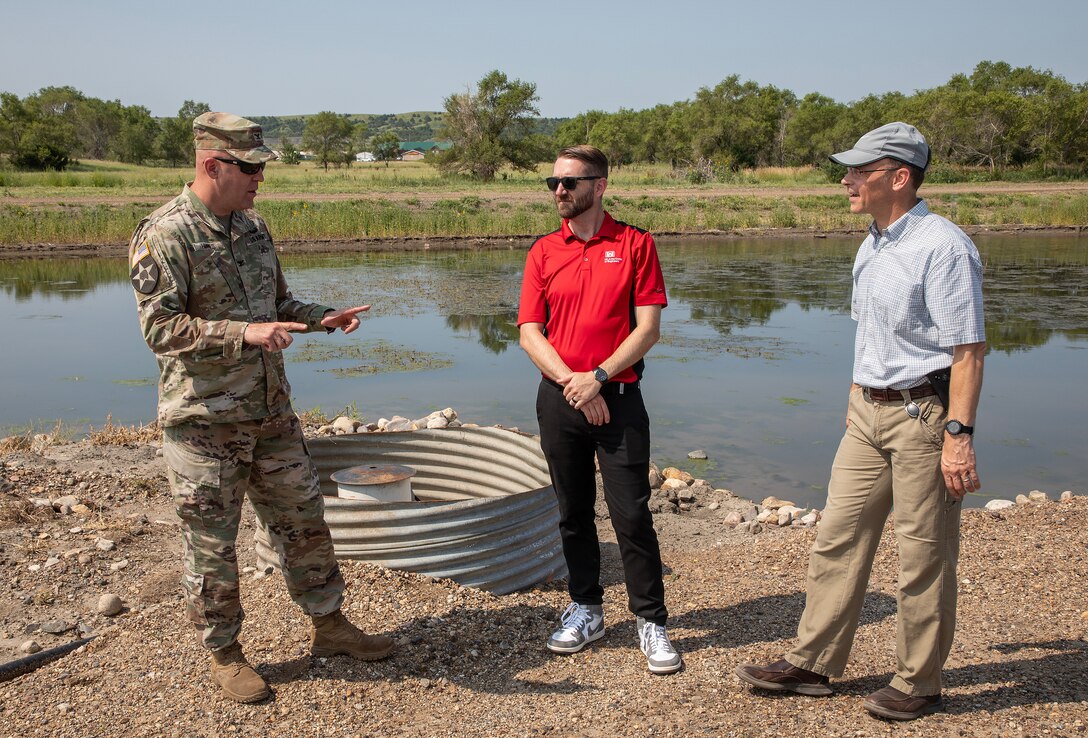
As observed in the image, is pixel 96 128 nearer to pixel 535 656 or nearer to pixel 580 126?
pixel 580 126

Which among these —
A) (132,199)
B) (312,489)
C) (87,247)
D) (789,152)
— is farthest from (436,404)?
(789,152)

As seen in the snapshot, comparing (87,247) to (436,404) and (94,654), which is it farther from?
(94,654)

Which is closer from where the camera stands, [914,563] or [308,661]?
[914,563]

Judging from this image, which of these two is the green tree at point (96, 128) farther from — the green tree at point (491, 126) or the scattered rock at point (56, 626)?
the scattered rock at point (56, 626)

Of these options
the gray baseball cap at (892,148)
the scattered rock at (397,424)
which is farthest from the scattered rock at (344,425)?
the gray baseball cap at (892,148)

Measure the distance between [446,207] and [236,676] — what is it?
29960 millimetres

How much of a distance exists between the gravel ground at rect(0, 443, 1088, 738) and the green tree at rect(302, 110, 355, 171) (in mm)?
76412

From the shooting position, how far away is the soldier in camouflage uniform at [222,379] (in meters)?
3.44

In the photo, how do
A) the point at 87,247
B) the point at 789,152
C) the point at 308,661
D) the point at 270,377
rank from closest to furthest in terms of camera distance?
the point at 270,377 → the point at 308,661 → the point at 87,247 → the point at 789,152

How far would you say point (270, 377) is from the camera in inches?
143

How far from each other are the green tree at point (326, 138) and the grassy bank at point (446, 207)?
32.0m

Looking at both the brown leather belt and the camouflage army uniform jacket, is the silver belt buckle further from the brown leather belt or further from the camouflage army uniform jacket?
the camouflage army uniform jacket

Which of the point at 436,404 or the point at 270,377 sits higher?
the point at 270,377

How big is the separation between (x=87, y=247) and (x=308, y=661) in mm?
23927
